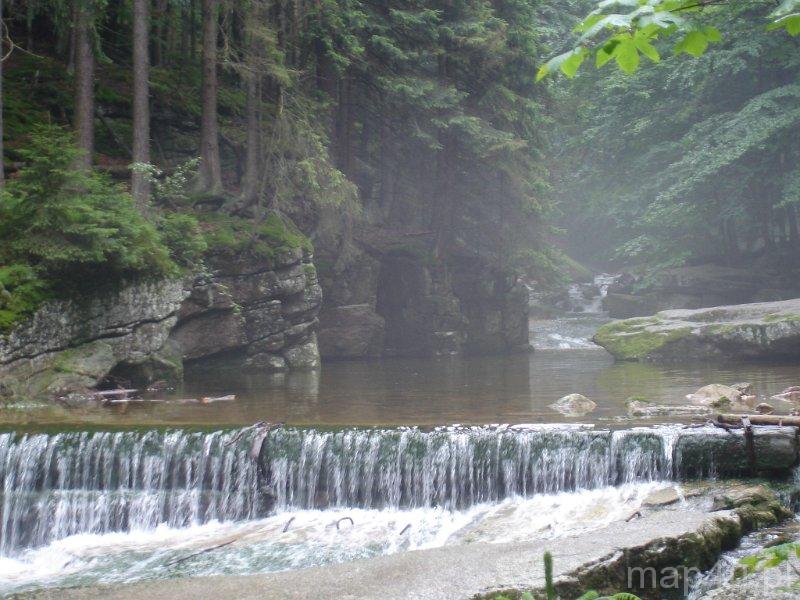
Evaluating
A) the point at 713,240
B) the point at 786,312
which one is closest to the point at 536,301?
the point at 713,240

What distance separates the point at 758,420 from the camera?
385 inches

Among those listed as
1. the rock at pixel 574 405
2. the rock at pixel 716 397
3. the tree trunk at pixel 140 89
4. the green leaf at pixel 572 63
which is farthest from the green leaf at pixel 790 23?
the tree trunk at pixel 140 89

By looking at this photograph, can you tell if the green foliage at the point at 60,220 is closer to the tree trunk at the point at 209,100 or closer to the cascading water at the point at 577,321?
the tree trunk at the point at 209,100

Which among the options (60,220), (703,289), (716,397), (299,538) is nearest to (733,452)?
(716,397)

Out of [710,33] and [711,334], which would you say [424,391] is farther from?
[710,33]

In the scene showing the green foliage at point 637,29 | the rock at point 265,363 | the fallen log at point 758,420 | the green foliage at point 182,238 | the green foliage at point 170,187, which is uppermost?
the green foliage at point 170,187

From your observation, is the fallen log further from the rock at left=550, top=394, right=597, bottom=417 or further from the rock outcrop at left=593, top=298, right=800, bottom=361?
the rock outcrop at left=593, top=298, right=800, bottom=361

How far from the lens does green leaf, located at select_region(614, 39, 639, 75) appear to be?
2.68m

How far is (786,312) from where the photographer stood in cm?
1975

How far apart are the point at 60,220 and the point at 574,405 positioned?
30.4ft

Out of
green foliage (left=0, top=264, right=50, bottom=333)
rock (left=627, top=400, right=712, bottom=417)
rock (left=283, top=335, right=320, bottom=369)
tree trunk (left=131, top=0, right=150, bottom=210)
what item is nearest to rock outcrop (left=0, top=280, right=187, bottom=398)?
green foliage (left=0, top=264, right=50, bottom=333)

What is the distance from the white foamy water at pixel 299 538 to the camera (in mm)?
8375

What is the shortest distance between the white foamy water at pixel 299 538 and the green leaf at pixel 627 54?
21.1 feet

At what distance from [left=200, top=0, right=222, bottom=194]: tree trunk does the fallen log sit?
1405 cm
